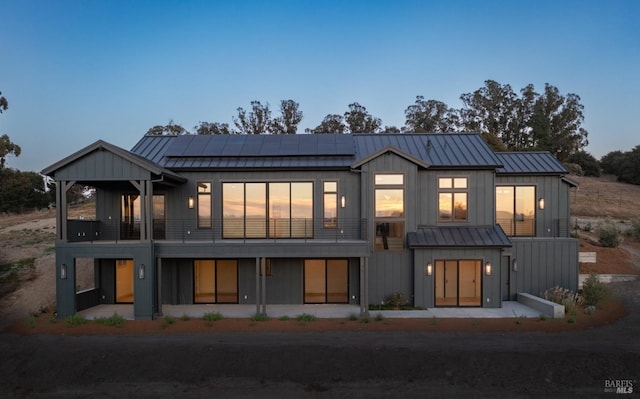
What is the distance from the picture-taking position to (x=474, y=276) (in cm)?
1471

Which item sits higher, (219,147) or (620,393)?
(219,147)

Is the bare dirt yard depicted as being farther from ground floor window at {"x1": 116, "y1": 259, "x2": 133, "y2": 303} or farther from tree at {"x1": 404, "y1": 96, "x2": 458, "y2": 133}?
tree at {"x1": 404, "y1": 96, "x2": 458, "y2": 133}

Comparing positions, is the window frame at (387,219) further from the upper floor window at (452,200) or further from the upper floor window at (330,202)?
the upper floor window at (452,200)

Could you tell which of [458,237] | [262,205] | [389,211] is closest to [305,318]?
[262,205]

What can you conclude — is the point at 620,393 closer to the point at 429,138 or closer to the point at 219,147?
the point at 429,138

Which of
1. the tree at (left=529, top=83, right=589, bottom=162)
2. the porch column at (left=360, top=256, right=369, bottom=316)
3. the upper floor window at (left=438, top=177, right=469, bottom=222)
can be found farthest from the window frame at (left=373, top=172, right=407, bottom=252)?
the tree at (left=529, top=83, right=589, bottom=162)

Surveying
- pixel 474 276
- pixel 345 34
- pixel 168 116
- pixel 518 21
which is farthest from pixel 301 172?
pixel 168 116

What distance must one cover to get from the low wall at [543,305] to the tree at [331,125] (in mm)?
29135

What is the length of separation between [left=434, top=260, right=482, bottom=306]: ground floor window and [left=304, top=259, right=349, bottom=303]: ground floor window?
11.7 ft

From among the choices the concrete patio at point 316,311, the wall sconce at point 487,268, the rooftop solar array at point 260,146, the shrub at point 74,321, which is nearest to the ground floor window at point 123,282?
the concrete patio at point 316,311

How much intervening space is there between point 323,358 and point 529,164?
41.6 feet

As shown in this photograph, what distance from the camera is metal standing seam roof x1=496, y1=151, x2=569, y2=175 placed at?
52.9ft

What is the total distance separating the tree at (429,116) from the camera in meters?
43.7

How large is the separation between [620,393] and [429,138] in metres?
11.9
